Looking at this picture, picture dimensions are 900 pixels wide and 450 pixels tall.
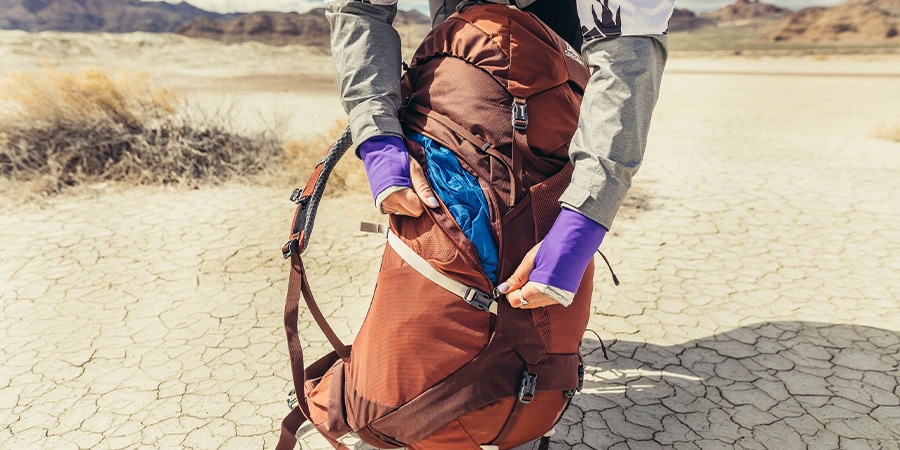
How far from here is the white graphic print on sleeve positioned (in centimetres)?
117

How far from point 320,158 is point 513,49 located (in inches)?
123

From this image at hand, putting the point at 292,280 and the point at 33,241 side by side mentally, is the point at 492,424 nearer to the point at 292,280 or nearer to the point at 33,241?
the point at 292,280

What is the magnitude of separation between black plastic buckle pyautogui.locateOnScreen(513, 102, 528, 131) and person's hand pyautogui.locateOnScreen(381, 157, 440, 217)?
0.72ft

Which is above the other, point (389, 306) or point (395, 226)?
point (395, 226)

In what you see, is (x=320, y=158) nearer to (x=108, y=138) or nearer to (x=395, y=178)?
(x=108, y=138)

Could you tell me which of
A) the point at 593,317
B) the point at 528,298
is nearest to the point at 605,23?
the point at 528,298

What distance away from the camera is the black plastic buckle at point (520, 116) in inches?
50.4

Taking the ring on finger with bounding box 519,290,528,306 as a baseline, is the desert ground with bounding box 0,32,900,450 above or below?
below

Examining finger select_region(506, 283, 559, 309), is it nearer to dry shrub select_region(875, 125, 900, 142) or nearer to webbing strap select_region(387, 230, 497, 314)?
webbing strap select_region(387, 230, 497, 314)

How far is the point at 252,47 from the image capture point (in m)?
23.0

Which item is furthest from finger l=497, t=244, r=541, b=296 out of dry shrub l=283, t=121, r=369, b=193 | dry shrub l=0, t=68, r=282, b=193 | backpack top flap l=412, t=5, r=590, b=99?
dry shrub l=0, t=68, r=282, b=193

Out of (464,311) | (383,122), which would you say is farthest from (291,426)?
(383,122)

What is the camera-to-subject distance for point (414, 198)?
128 cm

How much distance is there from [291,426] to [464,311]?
702 mm
